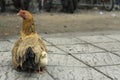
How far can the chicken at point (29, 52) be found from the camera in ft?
19.1

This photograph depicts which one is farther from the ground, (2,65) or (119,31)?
(2,65)

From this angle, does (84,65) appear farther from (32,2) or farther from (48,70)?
(32,2)

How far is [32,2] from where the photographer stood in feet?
52.1

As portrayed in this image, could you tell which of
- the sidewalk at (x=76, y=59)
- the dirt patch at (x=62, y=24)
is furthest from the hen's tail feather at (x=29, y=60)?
the dirt patch at (x=62, y=24)

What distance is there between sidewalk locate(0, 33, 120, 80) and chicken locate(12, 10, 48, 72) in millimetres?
157

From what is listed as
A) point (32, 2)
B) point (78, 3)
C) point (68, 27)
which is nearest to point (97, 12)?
point (78, 3)

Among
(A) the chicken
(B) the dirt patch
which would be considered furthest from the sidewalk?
(B) the dirt patch

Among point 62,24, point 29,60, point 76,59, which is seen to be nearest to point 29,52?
point 29,60

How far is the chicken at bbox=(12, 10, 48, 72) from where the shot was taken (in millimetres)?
5828

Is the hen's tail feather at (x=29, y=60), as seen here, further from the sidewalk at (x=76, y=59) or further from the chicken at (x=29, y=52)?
the sidewalk at (x=76, y=59)

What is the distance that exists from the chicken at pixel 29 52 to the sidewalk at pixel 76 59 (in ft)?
0.52

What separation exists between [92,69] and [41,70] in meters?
0.88

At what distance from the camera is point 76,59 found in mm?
7230

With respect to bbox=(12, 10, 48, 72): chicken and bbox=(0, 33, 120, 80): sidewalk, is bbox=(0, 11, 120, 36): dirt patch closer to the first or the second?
bbox=(0, 33, 120, 80): sidewalk
